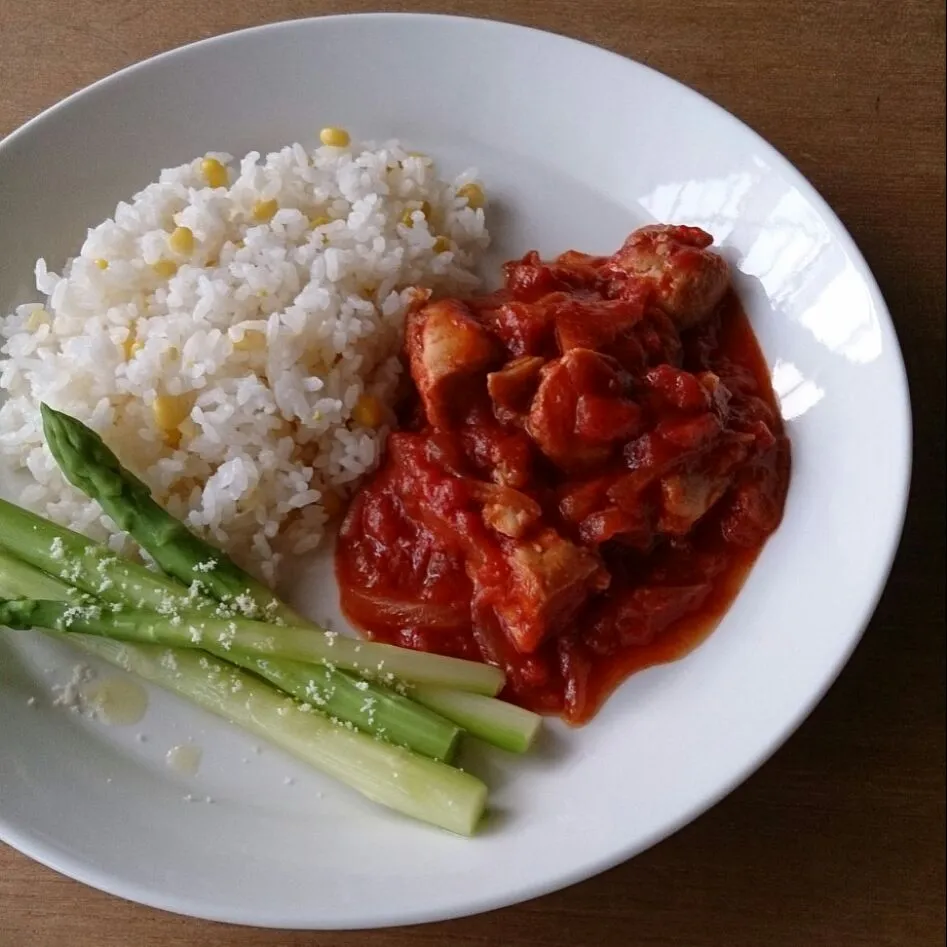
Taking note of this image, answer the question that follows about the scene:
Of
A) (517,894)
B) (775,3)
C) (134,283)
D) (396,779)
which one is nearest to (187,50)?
(134,283)

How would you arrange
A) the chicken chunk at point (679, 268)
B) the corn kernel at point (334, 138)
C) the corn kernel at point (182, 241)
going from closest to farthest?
the chicken chunk at point (679, 268), the corn kernel at point (182, 241), the corn kernel at point (334, 138)

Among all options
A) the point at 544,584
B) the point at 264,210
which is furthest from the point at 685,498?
the point at 264,210

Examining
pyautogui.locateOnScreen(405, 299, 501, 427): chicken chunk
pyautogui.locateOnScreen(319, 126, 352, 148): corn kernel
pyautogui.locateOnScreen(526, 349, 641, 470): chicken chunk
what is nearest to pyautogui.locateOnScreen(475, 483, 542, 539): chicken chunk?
pyautogui.locateOnScreen(526, 349, 641, 470): chicken chunk

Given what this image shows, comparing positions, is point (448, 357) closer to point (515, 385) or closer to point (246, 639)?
point (515, 385)

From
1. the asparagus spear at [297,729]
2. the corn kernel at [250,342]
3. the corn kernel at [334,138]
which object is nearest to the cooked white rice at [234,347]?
the corn kernel at [250,342]

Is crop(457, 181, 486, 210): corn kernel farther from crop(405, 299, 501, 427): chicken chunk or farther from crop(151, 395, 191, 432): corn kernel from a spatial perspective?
crop(151, 395, 191, 432): corn kernel

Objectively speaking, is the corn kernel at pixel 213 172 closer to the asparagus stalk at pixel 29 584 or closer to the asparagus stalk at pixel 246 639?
the asparagus stalk at pixel 29 584
